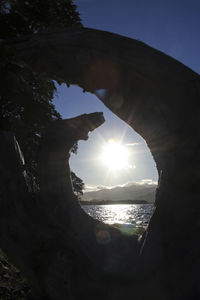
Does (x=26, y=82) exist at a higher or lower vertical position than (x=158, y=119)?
higher

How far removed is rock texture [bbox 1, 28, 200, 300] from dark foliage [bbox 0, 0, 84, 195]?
15.4ft

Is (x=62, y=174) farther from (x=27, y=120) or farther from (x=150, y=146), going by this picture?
(x=27, y=120)

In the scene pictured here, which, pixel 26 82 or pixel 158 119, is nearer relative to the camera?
pixel 158 119

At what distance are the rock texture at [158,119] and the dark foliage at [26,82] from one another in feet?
15.4

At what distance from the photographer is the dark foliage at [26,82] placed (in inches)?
312

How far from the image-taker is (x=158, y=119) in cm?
229

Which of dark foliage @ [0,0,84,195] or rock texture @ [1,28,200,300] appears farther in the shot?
dark foliage @ [0,0,84,195]

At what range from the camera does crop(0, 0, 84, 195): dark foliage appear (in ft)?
26.0

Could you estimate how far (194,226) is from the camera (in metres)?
2.04

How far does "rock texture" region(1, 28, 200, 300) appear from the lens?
2072 mm

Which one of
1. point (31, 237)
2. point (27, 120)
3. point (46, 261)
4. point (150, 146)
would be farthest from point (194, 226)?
point (27, 120)

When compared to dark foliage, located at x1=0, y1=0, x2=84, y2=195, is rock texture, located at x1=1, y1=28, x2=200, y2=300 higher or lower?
lower

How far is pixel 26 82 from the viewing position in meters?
9.34

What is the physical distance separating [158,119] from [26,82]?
28.3 ft
